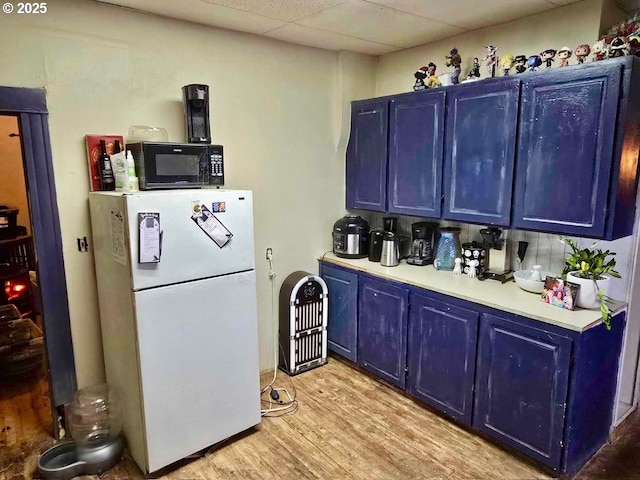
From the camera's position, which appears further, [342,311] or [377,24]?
[342,311]

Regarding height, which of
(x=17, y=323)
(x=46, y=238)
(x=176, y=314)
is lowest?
(x=17, y=323)

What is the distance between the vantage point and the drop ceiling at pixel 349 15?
233cm

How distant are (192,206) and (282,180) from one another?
1.18 metres

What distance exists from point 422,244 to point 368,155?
833 mm

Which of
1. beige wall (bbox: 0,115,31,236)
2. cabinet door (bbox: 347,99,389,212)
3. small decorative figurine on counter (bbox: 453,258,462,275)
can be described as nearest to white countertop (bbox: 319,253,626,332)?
small decorative figurine on counter (bbox: 453,258,462,275)

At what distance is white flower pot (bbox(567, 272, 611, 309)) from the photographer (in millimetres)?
2172

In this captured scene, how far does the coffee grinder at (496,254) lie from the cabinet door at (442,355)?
0.42 meters

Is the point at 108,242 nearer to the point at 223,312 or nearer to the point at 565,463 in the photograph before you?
the point at 223,312

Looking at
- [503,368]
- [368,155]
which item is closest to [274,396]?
[503,368]

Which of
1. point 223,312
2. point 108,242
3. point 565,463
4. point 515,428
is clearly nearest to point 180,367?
point 223,312

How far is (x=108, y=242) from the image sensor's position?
7.20 feet

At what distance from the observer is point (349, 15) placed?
2520 millimetres

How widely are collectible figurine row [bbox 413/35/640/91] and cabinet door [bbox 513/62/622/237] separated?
173 mm

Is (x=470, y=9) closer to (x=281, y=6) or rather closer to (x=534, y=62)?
(x=534, y=62)
